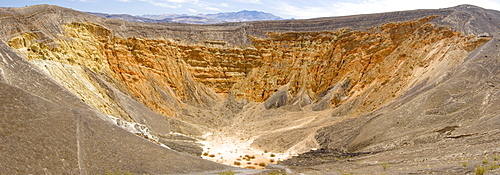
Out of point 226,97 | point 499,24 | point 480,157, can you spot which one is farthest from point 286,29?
point 480,157

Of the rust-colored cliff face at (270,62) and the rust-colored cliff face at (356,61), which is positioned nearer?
the rust-colored cliff face at (270,62)

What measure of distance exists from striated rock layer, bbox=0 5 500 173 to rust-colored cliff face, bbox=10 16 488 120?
0.12 meters

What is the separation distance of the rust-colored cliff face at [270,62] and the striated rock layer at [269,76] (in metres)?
0.12

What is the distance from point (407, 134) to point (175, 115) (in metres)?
21.1

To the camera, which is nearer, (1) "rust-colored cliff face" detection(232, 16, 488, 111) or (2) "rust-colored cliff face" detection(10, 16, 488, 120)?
(2) "rust-colored cliff face" detection(10, 16, 488, 120)

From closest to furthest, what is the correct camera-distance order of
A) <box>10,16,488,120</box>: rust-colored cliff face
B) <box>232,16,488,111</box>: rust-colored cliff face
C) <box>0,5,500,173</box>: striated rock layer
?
1. <box>0,5,500,173</box>: striated rock layer
2. <box>10,16,488,120</box>: rust-colored cliff face
3. <box>232,16,488,111</box>: rust-colored cliff face

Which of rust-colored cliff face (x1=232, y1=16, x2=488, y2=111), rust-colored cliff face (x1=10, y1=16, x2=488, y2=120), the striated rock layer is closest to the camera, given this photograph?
the striated rock layer

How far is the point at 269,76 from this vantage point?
4350 centimetres

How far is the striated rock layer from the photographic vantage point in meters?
25.3

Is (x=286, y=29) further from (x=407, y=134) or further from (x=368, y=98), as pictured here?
(x=407, y=134)

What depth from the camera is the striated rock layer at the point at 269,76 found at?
25.3 metres

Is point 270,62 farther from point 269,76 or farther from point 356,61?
point 356,61

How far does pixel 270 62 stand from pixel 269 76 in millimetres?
2026

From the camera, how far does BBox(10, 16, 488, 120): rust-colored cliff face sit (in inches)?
1275
